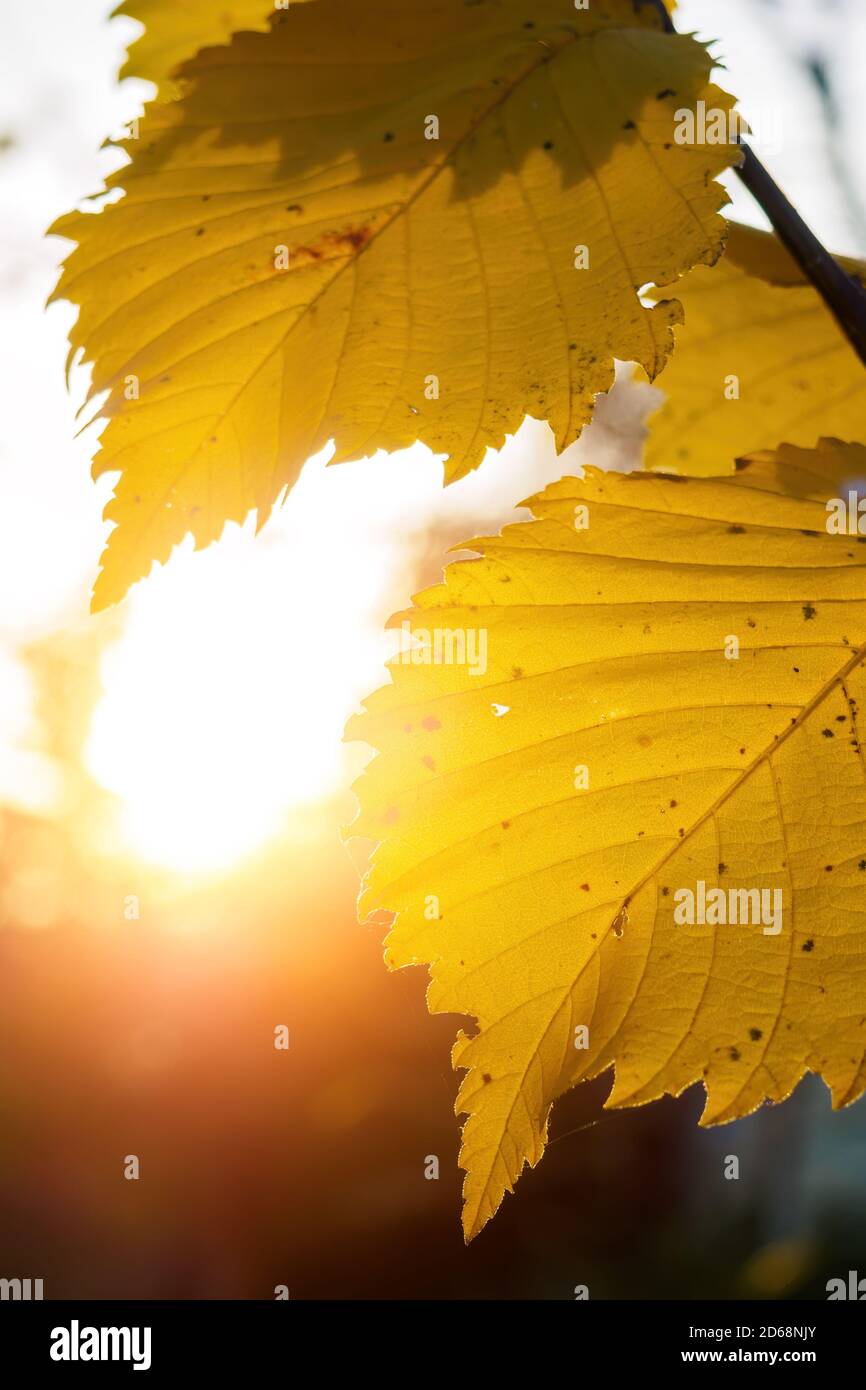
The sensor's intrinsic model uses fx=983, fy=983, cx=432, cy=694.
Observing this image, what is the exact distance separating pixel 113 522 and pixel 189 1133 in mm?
6115

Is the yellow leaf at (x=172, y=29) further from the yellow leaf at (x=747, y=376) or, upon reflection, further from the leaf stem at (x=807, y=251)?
the yellow leaf at (x=747, y=376)

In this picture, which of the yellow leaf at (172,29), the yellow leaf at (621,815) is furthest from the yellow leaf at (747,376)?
the yellow leaf at (172,29)

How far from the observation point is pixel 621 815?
1.52ft

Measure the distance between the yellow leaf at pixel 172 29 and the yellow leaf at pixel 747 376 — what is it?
1.27 feet

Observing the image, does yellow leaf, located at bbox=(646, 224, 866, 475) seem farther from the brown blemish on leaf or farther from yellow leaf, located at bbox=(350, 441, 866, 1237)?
the brown blemish on leaf

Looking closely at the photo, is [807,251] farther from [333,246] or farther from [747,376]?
[747,376]

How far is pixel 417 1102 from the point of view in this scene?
5578 millimetres

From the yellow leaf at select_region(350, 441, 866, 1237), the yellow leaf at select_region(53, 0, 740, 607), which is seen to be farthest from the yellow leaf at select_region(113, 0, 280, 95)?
the yellow leaf at select_region(350, 441, 866, 1237)

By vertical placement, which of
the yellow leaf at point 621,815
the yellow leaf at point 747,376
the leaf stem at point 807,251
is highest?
the yellow leaf at point 747,376

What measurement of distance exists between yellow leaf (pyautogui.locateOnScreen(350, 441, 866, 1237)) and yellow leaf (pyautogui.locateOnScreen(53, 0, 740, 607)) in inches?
3.3

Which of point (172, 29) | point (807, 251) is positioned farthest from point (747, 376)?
point (172, 29)

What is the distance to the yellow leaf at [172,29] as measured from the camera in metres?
0.51

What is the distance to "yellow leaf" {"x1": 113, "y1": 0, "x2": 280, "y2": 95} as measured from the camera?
514mm

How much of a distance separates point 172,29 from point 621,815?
0.47 metres
